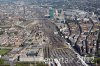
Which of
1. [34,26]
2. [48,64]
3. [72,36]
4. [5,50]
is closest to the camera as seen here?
[48,64]

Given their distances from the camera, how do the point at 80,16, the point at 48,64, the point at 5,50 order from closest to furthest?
the point at 48,64
the point at 5,50
the point at 80,16

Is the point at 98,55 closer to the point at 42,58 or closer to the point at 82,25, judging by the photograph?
the point at 42,58

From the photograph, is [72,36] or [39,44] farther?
[72,36]

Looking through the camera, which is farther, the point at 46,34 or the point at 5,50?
the point at 46,34

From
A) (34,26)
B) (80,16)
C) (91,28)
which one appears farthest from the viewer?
(80,16)

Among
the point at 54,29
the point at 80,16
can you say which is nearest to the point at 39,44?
the point at 54,29

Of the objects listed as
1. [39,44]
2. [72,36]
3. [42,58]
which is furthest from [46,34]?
[42,58]

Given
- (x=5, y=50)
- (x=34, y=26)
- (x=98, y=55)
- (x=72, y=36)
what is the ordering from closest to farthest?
(x=98, y=55)
(x=5, y=50)
(x=72, y=36)
(x=34, y=26)

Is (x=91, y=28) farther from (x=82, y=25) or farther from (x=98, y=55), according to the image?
(x=98, y=55)

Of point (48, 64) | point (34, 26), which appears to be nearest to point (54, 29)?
point (34, 26)
